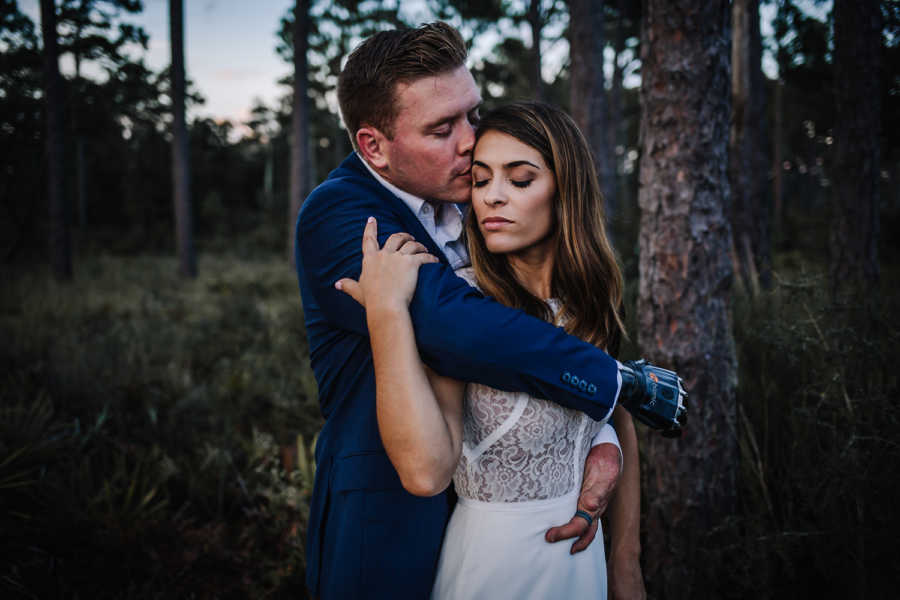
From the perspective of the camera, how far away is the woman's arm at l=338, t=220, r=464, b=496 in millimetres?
1293

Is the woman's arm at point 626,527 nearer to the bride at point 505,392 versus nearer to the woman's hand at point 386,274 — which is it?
the bride at point 505,392

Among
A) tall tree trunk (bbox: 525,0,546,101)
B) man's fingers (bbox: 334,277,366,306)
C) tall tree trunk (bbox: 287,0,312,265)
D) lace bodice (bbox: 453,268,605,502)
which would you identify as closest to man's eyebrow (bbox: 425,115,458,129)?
man's fingers (bbox: 334,277,366,306)

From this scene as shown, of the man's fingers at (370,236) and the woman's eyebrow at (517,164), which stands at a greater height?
the woman's eyebrow at (517,164)

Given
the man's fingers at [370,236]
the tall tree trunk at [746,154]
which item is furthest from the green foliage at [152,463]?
the tall tree trunk at [746,154]

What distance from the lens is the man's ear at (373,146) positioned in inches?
76.9

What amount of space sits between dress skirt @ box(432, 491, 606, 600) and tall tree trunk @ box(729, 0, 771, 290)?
566cm

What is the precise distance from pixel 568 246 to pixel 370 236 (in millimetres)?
719

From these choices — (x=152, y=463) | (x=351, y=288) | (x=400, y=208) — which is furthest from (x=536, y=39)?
(x=351, y=288)

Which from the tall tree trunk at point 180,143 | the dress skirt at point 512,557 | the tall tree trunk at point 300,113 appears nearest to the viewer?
the dress skirt at point 512,557

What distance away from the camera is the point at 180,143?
52.5ft

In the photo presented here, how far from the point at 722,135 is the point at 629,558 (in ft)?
6.89

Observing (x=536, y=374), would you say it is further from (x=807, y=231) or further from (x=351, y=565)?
(x=807, y=231)

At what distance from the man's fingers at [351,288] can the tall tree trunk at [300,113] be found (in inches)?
588

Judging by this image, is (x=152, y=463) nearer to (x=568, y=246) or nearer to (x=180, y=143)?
(x=568, y=246)
